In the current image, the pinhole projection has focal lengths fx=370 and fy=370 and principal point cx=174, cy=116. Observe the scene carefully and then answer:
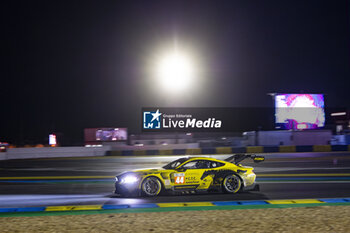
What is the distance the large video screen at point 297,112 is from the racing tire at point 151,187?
3225cm

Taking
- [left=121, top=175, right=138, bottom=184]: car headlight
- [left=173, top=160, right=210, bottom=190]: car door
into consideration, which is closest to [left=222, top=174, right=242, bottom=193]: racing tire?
[left=173, top=160, right=210, bottom=190]: car door

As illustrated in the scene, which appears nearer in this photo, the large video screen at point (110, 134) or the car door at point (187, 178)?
the car door at point (187, 178)

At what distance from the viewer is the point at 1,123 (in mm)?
68500

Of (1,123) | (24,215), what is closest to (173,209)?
(24,215)

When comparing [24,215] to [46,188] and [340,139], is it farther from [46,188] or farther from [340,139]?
[340,139]

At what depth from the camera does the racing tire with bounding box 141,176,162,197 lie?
892cm

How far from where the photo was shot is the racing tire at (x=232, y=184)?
9070mm

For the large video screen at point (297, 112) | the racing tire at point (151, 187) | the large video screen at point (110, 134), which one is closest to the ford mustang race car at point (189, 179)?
the racing tire at point (151, 187)

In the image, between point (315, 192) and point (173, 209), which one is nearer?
point (173, 209)

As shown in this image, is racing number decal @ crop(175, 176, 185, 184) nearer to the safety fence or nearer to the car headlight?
the car headlight

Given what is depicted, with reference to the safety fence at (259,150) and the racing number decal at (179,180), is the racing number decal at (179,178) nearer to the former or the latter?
the racing number decal at (179,180)

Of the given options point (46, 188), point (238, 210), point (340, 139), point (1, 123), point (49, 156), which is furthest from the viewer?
point (1, 123)

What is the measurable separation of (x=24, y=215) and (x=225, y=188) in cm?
458

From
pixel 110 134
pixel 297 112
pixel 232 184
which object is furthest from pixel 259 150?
pixel 110 134
